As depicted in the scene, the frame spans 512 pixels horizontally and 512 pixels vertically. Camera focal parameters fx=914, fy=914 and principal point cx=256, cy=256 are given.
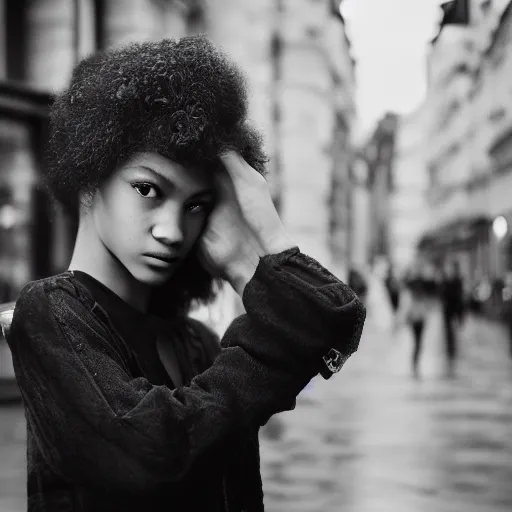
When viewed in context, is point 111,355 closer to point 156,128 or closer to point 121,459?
point 121,459

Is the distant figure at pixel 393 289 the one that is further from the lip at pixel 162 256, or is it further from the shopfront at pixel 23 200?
the lip at pixel 162 256

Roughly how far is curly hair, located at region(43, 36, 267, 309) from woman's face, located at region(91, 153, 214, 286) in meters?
0.02

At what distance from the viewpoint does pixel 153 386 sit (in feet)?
4.17

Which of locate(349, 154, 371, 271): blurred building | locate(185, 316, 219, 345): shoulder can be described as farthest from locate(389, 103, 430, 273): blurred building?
locate(185, 316, 219, 345): shoulder

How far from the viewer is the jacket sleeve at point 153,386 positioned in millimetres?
1214

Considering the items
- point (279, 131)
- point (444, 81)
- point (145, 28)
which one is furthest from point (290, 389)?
point (444, 81)

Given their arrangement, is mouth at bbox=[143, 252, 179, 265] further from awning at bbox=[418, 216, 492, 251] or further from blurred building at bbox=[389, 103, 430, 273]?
blurred building at bbox=[389, 103, 430, 273]

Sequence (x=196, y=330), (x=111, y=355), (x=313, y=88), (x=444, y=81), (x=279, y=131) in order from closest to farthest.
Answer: (x=111, y=355) → (x=196, y=330) → (x=279, y=131) → (x=313, y=88) → (x=444, y=81)

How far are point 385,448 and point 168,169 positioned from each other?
7.49 m

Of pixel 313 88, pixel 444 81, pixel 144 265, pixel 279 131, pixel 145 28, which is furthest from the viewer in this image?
pixel 444 81

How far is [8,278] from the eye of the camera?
35.4 ft

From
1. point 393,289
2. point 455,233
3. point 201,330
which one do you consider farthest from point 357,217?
point 201,330

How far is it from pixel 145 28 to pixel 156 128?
1386 centimetres

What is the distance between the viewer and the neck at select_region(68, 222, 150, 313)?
1.47 metres
